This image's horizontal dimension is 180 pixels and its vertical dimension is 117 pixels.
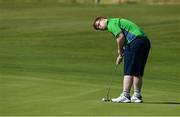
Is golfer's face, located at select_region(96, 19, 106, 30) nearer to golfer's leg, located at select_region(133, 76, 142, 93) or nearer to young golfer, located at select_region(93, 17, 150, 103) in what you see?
young golfer, located at select_region(93, 17, 150, 103)

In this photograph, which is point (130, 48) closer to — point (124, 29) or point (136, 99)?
point (124, 29)

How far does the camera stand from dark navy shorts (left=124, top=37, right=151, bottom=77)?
38.0 ft

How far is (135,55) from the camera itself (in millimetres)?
11594

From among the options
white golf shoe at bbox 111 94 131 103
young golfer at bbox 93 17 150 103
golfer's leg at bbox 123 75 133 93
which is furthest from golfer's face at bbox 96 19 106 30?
white golf shoe at bbox 111 94 131 103

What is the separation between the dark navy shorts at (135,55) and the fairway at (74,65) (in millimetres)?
652

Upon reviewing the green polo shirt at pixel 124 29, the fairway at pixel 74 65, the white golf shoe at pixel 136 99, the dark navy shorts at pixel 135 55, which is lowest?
the fairway at pixel 74 65

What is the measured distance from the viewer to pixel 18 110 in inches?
423

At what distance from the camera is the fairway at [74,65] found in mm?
11023

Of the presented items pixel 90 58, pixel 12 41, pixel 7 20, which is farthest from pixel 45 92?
pixel 7 20

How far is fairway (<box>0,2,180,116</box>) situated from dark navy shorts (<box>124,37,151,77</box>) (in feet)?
2.14

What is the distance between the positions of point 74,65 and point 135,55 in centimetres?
1040

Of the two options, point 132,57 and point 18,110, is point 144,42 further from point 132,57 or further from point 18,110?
point 18,110

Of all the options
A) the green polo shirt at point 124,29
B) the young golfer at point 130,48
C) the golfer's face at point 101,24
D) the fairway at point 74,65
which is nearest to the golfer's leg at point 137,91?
the young golfer at point 130,48

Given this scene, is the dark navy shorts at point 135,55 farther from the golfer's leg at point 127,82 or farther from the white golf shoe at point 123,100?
the white golf shoe at point 123,100
